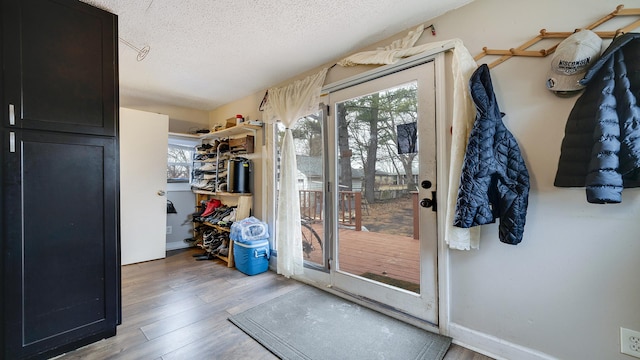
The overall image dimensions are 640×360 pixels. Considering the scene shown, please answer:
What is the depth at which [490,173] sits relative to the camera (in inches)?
54.5

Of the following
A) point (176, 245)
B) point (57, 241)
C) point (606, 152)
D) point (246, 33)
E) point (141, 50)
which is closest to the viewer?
point (606, 152)

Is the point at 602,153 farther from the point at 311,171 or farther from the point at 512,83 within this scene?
the point at 311,171

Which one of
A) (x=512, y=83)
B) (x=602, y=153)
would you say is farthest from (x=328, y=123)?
(x=602, y=153)

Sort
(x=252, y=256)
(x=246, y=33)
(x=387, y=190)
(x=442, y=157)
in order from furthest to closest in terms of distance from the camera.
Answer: (x=252, y=256) → (x=387, y=190) → (x=246, y=33) → (x=442, y=157)

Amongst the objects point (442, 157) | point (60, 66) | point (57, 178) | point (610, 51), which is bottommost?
point (57, 178)

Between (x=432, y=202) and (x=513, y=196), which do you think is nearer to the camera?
(x=513, y=196)

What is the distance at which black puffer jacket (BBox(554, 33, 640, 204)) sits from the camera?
3.56 feet

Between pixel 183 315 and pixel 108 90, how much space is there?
5.74 ft

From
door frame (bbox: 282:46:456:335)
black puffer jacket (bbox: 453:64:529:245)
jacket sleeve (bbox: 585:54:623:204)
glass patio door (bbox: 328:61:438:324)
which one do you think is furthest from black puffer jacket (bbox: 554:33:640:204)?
glass patio door (bbox: 328:61:438:324)

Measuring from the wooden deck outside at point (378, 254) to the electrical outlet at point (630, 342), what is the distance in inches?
41.4

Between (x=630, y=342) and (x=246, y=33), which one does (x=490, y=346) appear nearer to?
(x=630, y=342)

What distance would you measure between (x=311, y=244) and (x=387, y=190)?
110cm

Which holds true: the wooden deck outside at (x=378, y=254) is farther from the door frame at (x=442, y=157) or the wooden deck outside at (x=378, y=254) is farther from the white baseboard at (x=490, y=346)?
the white baseboard at (x=490, y=346)

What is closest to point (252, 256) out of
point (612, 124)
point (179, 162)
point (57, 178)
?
point (57, 178)
